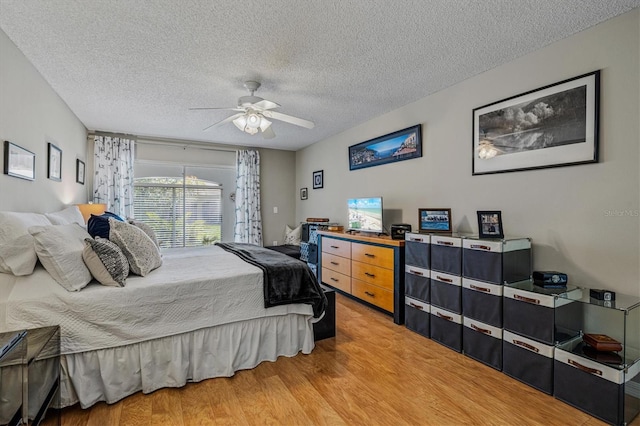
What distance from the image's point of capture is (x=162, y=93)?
10.6ft

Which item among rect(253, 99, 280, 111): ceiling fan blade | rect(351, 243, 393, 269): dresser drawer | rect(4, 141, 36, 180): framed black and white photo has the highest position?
rect(253, 99, 280, 111): ceiling fan blade

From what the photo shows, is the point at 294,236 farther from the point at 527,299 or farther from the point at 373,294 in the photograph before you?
the point at 527,299

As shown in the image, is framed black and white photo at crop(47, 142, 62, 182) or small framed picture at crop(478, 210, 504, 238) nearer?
small framed picture at crop(478, 210, 504, 238)

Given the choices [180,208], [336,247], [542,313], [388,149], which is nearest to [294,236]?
[336,247]

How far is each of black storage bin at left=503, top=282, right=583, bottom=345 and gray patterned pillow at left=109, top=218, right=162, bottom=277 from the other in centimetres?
267

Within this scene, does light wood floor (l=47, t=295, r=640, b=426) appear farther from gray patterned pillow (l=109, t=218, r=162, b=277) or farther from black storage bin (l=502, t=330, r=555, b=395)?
gray patterned pillow (l=109, t=218, r=162, b=277)

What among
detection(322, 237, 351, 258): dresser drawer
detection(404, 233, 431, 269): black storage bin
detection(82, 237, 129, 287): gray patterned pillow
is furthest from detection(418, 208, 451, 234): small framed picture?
detection(82, 237, 129, 287): gray patterned pillow

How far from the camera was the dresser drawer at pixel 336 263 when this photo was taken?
159 inches

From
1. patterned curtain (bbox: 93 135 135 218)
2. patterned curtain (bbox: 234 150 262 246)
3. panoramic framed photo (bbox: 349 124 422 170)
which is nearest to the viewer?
panoramic framed photo (bbox: 349 124 422 170)

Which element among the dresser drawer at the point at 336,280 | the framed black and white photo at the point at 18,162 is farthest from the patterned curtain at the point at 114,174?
the dresser drawer at the point at 336,280

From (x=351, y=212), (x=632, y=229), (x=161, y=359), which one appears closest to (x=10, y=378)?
(x=161, y=359)

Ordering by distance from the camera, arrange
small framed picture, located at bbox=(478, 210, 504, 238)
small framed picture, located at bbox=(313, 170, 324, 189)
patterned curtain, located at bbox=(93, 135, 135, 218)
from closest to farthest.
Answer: small framed picture, located at bbox=(478, 210, 504, 238) → patterned curtain, located at bbox=(93, 135, 135, 218) → small framed picture, located at bbox=(313, 170, 324, 189)

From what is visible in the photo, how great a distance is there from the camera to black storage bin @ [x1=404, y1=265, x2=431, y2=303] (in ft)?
9.45

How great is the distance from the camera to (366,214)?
3.98 m
